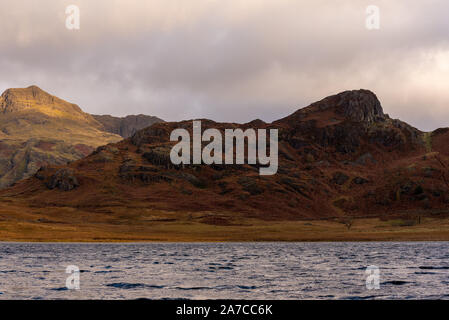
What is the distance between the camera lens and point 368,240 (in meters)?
161

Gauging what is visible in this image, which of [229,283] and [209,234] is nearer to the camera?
[229,283]

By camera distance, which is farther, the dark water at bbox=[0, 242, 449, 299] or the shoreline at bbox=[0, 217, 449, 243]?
the shoreline at bbox=[0, 217, 449, 243]

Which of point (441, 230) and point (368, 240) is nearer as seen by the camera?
point (368, 240)

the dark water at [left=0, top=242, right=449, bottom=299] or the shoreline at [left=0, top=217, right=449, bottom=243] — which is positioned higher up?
the dark water at [left=0, top=242, right=449, bottom=299]

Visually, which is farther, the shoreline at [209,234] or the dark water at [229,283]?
the shoreline at [209,234]

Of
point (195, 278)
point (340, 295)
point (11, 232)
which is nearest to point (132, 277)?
point (195, 278)

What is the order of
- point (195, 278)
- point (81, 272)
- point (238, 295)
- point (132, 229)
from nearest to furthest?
point (238, 295) < point (195, 278) < point (81, 272) < point (132, 229)

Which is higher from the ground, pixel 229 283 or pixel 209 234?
pixel 229 283

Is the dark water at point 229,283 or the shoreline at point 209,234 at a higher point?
the dark water at point 229,283
